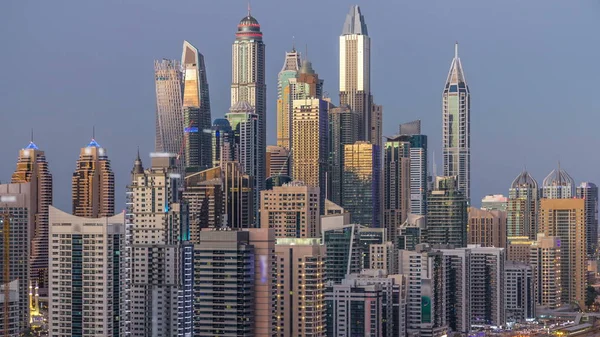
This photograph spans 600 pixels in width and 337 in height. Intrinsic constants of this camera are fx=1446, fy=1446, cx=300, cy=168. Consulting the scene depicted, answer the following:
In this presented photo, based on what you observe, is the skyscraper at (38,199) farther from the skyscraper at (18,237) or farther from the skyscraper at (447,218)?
the skyscraper at (447,218)

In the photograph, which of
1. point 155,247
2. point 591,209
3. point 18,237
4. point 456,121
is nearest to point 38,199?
point 18,237

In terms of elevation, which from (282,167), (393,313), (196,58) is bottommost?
(393,313)

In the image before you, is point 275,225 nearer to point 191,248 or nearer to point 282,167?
point 191,248

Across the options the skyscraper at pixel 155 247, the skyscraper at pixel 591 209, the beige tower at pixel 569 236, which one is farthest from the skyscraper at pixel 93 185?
the skyscraper at pixel 591 209

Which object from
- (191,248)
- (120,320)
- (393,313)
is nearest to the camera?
(120,320)

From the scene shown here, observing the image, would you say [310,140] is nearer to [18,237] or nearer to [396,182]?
[396,182]

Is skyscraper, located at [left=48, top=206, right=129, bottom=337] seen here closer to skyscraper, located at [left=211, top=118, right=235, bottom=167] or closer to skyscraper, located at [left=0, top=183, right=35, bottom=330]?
skyscraper, located at [left=0, top=183, right=35, bottom=330]

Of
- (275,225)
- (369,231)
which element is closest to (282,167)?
(369,231)

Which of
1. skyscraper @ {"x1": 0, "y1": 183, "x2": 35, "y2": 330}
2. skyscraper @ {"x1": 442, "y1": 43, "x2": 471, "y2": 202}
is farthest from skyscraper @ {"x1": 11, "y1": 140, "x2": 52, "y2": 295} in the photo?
skyscraper @ {"x1": 442, "y1": 43, "x2": 471, "y2": 202}
